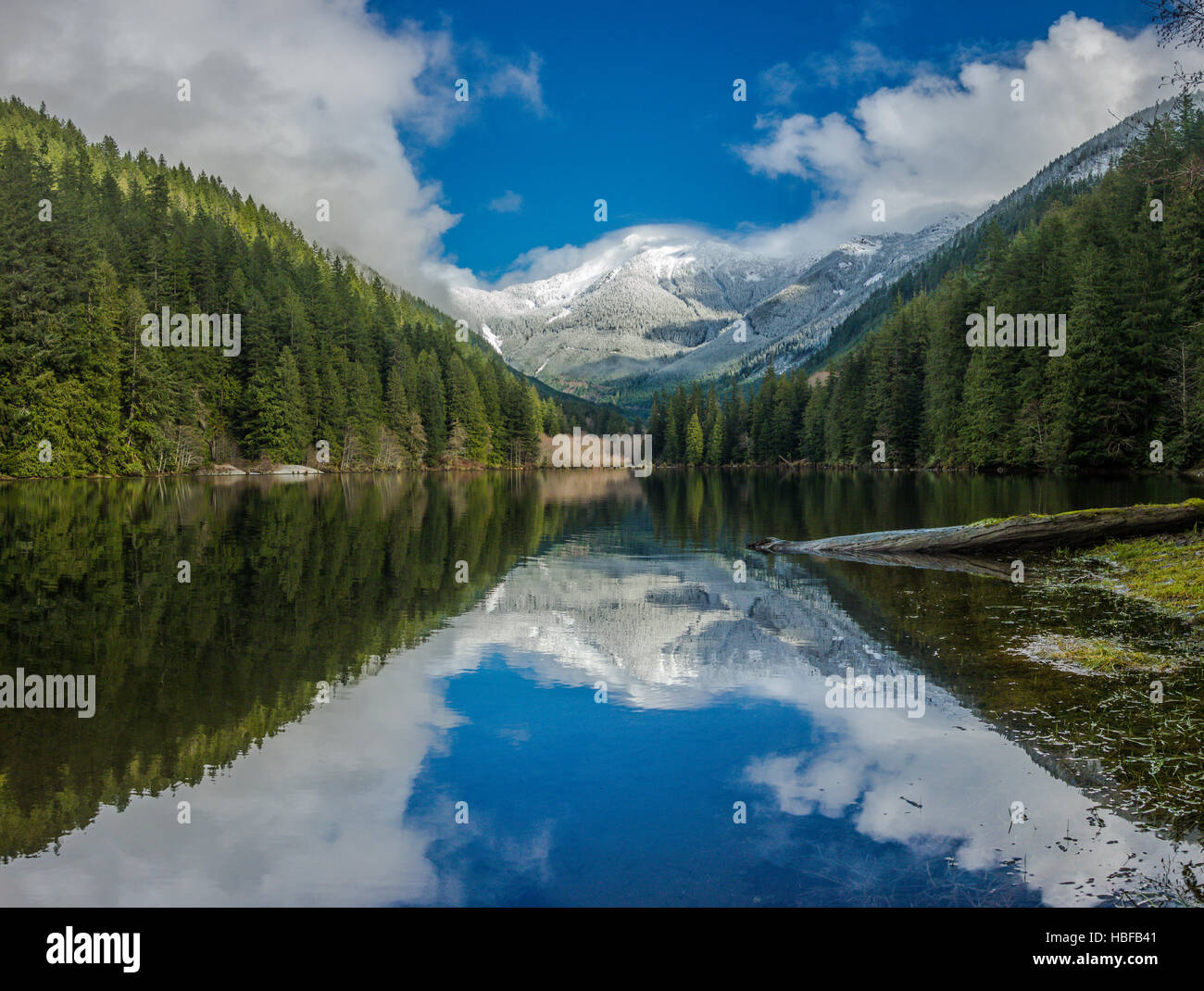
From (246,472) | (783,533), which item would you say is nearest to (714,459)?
(246,472)

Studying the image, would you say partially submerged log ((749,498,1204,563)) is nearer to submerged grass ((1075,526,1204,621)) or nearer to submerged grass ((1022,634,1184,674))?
submerged grass ((1075,526,1204,621))

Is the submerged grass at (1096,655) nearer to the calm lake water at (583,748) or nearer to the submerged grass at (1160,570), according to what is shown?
the calm lake water at (583,748)

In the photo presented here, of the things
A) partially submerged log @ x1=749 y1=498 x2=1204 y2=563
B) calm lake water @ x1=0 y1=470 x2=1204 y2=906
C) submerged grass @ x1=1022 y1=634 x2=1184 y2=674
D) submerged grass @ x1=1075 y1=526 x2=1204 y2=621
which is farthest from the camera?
partially submerged log @ x1=749 y1=498 x2=1204 y2=563

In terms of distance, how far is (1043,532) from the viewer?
62.1ft

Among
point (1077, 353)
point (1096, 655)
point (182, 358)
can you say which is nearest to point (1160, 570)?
point (1096, 655)

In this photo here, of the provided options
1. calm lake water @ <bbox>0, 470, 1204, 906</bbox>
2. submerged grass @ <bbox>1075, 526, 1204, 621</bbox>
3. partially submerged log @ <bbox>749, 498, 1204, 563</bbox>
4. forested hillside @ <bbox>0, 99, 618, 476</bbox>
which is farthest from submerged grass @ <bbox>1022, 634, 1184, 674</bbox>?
forested hillside @ <bbox>0, 99, 618, 476</bbox>

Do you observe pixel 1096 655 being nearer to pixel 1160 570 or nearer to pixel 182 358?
pixel 1160 570

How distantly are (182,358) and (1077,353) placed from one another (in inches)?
3192

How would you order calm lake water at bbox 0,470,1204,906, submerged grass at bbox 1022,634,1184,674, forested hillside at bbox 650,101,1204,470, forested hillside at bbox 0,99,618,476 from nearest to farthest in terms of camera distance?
calm lake water at bbox 0,470,1204,906, submerged grass at bbox 1022,634,1184,674, forested hillside at bbox 650,101,1204,470, forested hillside at bbox 0,99,618,476

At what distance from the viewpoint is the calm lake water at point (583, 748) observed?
523 cm

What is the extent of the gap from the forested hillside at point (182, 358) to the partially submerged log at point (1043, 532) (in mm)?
61727

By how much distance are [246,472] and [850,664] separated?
83.8 m

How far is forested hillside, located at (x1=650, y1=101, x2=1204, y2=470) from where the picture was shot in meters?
51.4

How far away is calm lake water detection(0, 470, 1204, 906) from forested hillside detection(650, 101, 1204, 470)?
3377 cm
